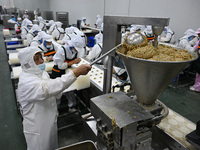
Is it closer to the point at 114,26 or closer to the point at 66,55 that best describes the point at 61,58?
the point at 66,55

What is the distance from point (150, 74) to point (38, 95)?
3.31 ft

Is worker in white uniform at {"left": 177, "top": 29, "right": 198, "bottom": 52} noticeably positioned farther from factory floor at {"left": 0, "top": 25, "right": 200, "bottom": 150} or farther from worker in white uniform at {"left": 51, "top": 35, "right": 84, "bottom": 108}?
worker in white uniform at {"left": 51, "top": 35, "right": 84, "bottom": 108}

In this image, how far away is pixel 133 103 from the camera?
0.99 meters

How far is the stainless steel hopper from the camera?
2.62 ft

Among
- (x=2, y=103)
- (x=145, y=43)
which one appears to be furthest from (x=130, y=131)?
(x=2, y=103)

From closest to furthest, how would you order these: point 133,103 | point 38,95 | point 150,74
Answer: point 150,74, point 133,103, point 38,95

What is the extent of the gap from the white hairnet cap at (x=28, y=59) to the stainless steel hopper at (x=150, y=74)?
0.95 meters

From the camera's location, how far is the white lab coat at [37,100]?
1384 mm

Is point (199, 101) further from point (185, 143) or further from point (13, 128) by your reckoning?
point (13, 128)

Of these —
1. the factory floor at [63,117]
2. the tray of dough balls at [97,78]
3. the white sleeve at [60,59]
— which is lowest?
the factory floor at [63,117]

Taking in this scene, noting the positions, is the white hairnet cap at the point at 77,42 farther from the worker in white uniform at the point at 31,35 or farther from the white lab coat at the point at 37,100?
the worker in white uniform at the point at 31,35

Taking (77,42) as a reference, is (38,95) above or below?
below

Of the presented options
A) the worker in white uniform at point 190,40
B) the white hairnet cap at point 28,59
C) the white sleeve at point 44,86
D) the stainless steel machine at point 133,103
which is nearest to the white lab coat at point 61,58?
the white hairnet cap at point 28,59

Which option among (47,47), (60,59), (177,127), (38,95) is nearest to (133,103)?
(177,127)
